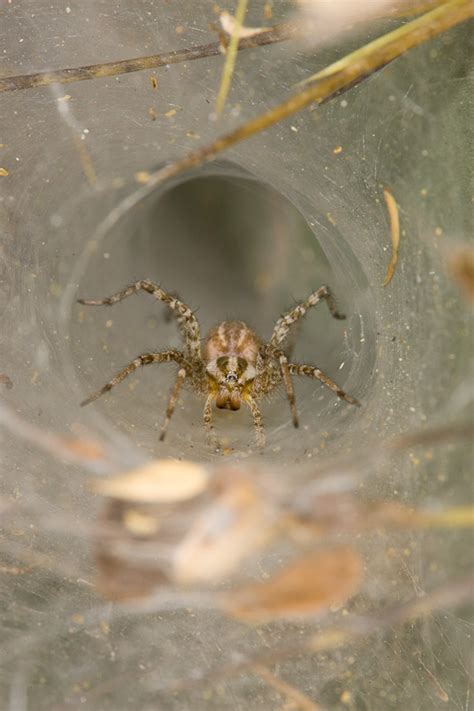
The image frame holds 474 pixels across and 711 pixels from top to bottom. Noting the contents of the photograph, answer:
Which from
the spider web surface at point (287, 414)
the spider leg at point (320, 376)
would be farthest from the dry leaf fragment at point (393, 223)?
the spider leg at point (320, 376)

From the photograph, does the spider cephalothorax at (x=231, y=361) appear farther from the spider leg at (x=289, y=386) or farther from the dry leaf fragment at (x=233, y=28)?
the dry leaf fragment at (x=233, y=28)

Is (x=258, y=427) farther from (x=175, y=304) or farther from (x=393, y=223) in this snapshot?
(x=393, y=223)

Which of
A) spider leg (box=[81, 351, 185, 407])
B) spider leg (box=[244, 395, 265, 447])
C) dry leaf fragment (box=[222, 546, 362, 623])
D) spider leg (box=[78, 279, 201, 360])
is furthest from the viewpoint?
spider leg (box=[78, 279, 201, 360])

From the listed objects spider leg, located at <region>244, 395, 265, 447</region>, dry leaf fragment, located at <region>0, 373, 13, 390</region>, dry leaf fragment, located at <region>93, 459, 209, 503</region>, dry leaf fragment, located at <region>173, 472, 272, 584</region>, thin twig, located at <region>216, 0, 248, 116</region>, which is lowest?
dry leaf fragment, located at <region>173, 472, 272, 584</region>

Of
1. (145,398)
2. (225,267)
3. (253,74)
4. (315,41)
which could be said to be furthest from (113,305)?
(315,41)

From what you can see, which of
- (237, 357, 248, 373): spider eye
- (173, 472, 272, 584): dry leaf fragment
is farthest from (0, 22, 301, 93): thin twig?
(173, 472, 272, 584): dry leaf fragment

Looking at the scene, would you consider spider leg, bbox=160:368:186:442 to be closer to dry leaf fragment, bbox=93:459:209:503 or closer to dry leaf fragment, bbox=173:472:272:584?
dry leaf fragment, bbox=93:459:209:503

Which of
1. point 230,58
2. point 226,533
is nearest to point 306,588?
point 226,533

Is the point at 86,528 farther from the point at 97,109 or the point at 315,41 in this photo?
the point at 315,41
